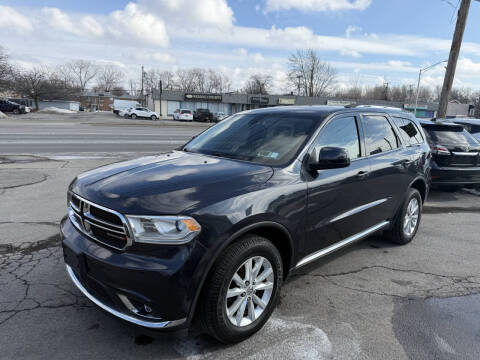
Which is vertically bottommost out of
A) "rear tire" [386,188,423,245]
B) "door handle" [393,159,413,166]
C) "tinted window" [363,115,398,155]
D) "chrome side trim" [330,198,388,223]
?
"rear tire" [386,188,423,245]

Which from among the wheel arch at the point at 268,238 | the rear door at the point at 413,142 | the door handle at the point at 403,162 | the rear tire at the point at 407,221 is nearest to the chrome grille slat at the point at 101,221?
the wheel arch at the point at 268,238

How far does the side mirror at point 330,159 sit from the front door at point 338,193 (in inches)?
4.0

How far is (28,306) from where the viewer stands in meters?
2.98

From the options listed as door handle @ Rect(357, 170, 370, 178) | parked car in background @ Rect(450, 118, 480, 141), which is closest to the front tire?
door handle @ Rect(357, 170, 370, 178)

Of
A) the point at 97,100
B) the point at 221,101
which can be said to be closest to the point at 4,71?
the point at 221,101

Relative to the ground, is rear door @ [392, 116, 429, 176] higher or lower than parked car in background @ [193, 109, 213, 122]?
higher

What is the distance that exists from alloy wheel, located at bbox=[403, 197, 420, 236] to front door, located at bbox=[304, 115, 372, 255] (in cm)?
127

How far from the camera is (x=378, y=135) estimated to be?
414 cm

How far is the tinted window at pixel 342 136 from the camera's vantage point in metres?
3.35

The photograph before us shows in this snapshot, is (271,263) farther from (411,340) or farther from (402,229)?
(402,229)

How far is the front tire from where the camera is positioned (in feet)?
7.70

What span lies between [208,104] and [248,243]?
196 ft

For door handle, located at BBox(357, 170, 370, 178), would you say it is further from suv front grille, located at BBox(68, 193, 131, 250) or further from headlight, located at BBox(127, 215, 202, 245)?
suv front grille, located at BBox(68, 193, 131, 250)

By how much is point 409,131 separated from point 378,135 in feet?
3.51
